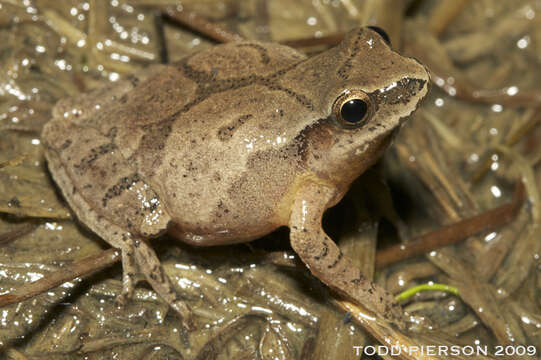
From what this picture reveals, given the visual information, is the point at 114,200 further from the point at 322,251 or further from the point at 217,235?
the point at 322,251

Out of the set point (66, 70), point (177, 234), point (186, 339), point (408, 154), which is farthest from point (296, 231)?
point (66, 70)

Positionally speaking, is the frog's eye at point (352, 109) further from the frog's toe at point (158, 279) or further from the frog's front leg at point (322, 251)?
the frog's toe at point (158, 279)

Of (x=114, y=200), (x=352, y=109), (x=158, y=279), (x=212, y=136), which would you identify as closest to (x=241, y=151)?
(x=212, y=136)

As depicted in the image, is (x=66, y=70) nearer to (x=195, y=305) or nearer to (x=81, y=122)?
(x=81, y=122)

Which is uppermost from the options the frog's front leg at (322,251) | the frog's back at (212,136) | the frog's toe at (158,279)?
the frog's back at (212,136)

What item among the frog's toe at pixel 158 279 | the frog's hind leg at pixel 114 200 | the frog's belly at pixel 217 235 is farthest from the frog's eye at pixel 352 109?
the frog's toe at pixel 158 279

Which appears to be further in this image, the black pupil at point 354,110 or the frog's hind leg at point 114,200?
the frog's hind leg at point 114,200

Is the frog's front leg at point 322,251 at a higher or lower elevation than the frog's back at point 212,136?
lower
